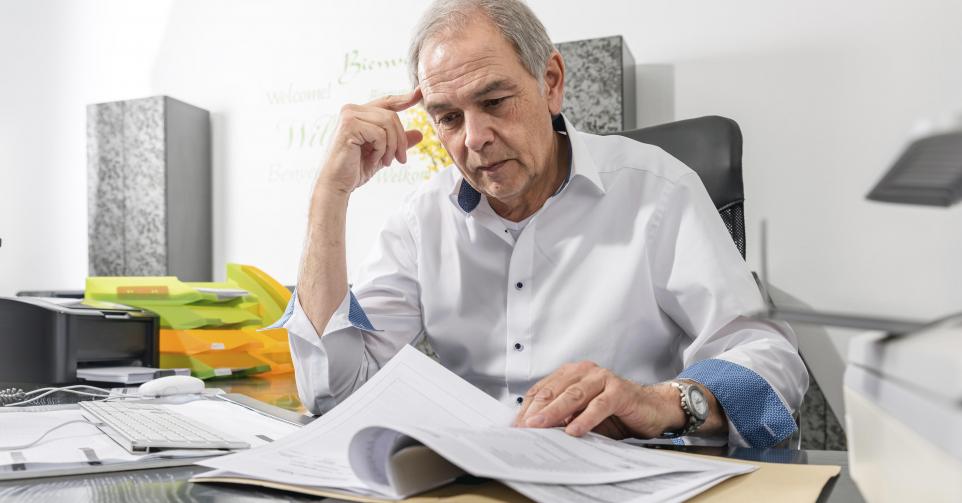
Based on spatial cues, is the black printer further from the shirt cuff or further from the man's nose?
the shirt cuff

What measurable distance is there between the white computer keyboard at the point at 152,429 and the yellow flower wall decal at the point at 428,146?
1.77m

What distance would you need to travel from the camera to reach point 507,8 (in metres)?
1.13

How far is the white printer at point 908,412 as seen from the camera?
0.27 m

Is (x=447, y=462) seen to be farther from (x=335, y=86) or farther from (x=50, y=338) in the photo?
(x=335, y=86)

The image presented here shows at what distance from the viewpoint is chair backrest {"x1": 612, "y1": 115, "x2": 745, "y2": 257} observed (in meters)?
1.33

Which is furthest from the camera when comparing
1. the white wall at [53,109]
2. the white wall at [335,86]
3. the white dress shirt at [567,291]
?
the white wall at [53,109]

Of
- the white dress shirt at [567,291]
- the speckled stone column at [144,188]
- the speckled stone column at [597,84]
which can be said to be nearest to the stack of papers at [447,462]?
the white dress shirt at [567,291]

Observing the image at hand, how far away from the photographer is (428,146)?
265 cm

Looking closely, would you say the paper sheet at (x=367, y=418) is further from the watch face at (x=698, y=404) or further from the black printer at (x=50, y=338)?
the black printer at (x=50, y=338)

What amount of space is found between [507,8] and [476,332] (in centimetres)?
51

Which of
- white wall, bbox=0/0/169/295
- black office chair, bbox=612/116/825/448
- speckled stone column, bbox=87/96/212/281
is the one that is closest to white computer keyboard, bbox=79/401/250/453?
black office chair, bbox=612/116/825/448

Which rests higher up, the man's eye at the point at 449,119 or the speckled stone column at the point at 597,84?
the speckled stone column at the point at 597,84

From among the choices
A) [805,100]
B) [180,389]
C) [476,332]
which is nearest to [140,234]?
[180,389]

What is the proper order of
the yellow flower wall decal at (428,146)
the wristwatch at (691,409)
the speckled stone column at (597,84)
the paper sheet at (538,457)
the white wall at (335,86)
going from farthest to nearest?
1. the yellow flower wall decal at (428,146)
2. the speckled stone column at (597,84)
3. the white wall at (335,86)
4. the wristwatch at (691,409)
5. the paper sheet at (538,457)
